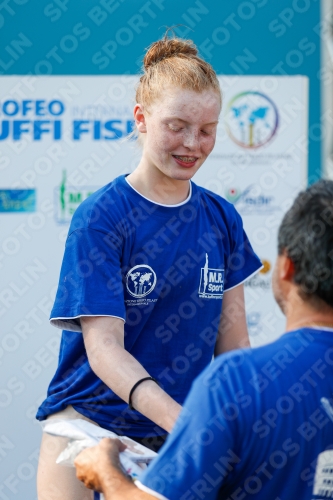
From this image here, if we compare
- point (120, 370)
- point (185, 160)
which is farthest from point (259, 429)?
point (185, 160)

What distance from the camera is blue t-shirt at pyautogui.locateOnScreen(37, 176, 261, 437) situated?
5.48 feet

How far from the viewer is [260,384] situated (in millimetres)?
1102

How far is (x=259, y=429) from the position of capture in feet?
3.56

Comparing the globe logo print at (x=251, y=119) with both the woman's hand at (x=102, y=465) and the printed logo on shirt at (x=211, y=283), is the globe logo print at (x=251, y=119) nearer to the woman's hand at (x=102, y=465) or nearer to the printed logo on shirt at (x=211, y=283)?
the printed logo on shirt at (x=211, y=283)

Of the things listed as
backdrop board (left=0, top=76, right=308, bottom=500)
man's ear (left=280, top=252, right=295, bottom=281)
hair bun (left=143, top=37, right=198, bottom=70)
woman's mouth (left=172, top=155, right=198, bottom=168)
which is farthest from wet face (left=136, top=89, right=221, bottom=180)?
backdrop board (left=0, top=76, right=308, bottom=500)

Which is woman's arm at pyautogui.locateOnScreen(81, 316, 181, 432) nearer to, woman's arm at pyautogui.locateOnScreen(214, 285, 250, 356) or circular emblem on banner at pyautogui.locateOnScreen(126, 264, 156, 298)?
circular emblem on banner at pyautogui.locateOnScreen(126, 264, 156, 298)

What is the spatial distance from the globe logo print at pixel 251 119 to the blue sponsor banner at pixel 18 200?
85cm

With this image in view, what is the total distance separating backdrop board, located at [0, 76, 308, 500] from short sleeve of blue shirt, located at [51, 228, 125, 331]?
1.38 metres

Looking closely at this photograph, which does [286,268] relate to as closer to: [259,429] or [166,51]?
[259,429]

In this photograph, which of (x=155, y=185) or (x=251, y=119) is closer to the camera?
(x=155, y=185)

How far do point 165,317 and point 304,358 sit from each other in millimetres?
660

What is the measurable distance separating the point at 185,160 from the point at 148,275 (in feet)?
0.96

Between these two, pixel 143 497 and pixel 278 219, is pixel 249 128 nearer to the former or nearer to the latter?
pixel 278 219

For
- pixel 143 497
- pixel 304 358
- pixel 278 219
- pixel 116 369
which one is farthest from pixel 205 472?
pixel 278 219
